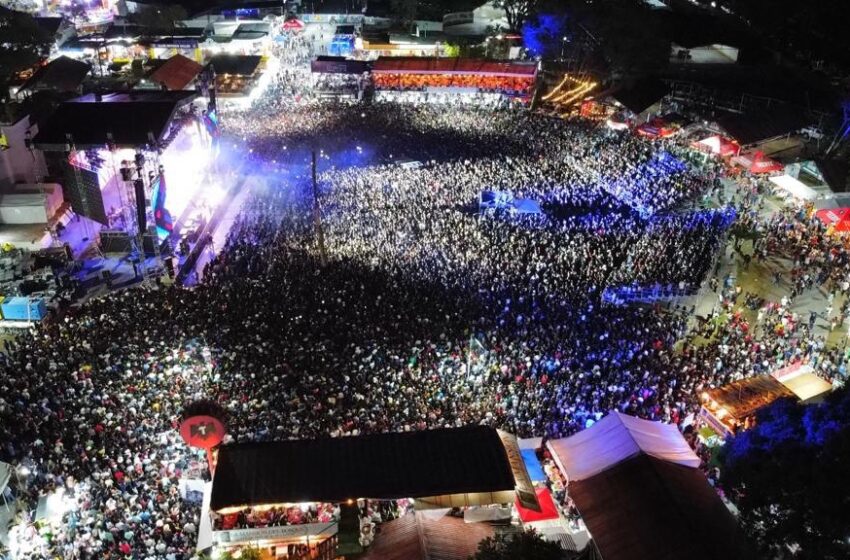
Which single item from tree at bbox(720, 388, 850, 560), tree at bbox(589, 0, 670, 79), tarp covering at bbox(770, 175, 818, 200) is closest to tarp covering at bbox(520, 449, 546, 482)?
tree at bbox(720, 388, 850, 560)

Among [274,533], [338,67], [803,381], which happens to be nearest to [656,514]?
[274,533]

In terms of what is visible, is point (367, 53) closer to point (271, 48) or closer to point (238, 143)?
point (271, 48)

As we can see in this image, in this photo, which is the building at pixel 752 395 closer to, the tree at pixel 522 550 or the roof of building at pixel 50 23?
the tree at pixel 522 550

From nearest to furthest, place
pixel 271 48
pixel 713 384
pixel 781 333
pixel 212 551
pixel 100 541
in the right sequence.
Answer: pixel 212 551, pixel 100 541, pixel 713 384, pixel 781 333, pixel 271 48

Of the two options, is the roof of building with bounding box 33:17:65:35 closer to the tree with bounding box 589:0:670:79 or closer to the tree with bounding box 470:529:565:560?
the tree with bounding box 589:0:670:79

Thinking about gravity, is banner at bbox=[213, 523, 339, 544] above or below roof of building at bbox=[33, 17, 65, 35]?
below

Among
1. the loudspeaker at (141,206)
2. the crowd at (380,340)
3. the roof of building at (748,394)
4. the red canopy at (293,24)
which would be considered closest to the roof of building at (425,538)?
the crowd at (380,340)

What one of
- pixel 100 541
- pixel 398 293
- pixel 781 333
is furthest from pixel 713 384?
pixel 100 541
